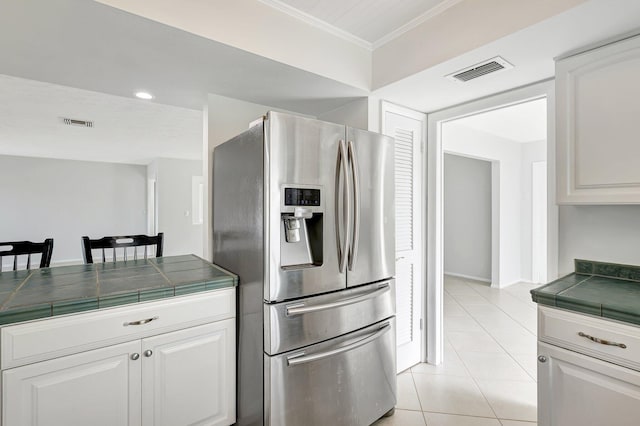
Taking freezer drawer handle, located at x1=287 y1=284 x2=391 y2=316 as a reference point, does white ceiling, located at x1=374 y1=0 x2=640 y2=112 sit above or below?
above

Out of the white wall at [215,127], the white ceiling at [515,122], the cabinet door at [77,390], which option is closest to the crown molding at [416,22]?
the white wall at [215,127]

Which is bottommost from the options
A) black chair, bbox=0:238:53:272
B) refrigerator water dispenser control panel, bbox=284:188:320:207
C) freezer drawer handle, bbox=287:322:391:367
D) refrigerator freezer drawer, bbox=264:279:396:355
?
freezer drawer handle, bbox=287:322:391:367

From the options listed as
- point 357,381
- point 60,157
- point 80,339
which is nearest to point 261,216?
point 80,339

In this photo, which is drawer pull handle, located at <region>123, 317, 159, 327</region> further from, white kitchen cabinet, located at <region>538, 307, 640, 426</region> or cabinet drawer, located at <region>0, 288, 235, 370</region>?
white kitchen cabinet, located at <region>538, 307, 640, 426</region>

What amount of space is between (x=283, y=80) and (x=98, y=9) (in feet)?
3.32

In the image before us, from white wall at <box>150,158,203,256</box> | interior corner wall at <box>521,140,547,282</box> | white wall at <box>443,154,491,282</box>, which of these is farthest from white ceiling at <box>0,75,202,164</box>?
interior corner wall at <box>521,140,547,282</box>

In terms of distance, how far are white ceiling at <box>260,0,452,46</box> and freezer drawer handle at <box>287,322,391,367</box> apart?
189cm

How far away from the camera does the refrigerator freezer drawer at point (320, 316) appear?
4.96ft

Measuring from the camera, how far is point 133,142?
17.2 ft

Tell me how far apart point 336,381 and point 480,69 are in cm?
197

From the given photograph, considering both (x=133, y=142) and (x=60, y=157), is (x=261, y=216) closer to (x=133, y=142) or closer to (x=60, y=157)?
(x=133, y=142)

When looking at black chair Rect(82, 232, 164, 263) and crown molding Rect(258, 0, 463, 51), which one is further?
black chair Rect(82, 232, 164, 263)

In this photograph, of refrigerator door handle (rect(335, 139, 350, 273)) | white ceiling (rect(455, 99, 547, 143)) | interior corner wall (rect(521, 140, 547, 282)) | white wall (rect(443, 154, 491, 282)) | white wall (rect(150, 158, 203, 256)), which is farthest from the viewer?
white wall (rect(150, 158, 203, 256))

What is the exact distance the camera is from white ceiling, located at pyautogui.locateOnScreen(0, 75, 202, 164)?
3094 millimetres
